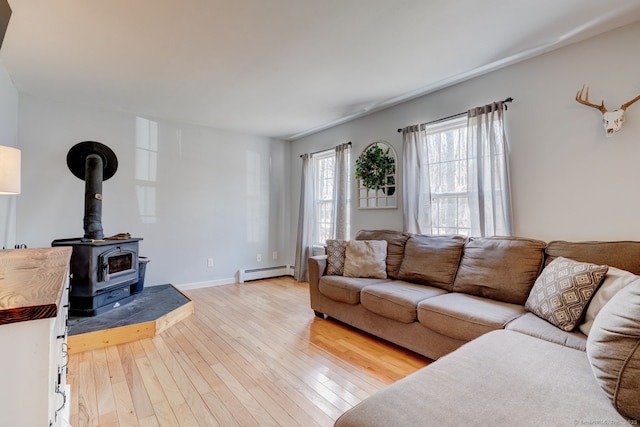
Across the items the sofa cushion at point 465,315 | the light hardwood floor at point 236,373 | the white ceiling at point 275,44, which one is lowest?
the light hardwood floor at point 236,373

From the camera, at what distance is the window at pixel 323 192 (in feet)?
15.2

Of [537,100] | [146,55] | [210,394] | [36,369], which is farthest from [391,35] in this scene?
[210,394]

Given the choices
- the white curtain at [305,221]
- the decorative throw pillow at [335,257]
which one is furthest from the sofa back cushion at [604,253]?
the white curtain at [305,221]

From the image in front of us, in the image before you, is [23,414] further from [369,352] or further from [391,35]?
[391,35]

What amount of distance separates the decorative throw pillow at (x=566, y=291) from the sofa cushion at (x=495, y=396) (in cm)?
36

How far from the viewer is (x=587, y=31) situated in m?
2.13

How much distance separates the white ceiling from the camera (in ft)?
6.24

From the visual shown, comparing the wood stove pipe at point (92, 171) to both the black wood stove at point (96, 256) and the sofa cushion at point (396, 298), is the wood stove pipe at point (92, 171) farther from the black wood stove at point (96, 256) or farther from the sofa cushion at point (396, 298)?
the sofa cushion at point (396, 298)

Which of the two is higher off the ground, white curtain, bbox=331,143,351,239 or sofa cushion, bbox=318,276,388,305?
white curtain, bbox=331,143,351,239

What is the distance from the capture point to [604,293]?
1.59 metres

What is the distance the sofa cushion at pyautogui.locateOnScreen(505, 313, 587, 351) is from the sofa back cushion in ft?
1.78

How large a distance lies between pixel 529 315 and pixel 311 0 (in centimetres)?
238

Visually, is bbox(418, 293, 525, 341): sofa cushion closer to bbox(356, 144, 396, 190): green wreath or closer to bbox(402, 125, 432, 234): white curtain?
bbox(402, 125, 432, 234): white curtain

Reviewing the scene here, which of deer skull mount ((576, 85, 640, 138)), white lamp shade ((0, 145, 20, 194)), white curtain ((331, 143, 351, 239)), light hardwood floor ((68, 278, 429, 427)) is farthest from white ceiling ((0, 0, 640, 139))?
light hardwood floor ((68, 278, 429, 427))
